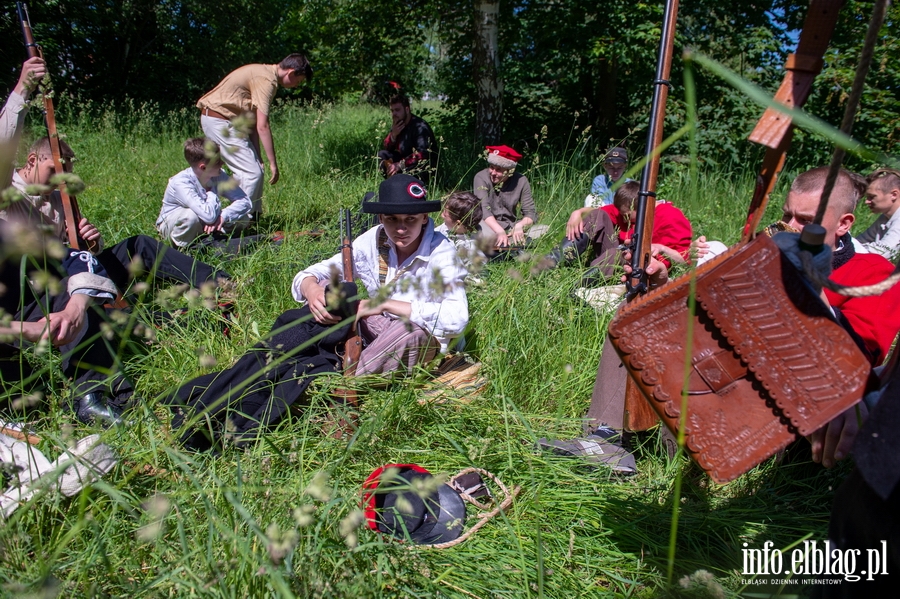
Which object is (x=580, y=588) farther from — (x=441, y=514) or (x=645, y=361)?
(x=645, y=361)

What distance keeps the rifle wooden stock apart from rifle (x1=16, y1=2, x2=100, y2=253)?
5.66ft

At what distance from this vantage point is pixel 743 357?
137cm

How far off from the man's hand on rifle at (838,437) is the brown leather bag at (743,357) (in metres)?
0.25

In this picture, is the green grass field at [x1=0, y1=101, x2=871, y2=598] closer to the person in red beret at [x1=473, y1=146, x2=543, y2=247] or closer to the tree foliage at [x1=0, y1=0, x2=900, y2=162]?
the person in red beret at [x1=473, y1=146, x2=543, y2=247]

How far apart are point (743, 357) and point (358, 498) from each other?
1.14 m

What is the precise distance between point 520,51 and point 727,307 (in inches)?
370

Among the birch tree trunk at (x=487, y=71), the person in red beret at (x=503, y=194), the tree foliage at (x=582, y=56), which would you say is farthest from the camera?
the tree foliage at (x=582, y=56)

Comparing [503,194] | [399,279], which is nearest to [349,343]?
[399,279]

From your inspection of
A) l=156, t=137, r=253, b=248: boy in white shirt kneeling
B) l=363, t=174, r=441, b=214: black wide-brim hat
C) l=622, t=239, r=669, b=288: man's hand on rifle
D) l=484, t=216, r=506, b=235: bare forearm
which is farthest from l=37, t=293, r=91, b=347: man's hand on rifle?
l=484, t=216, r=506, b=235: bare forearm

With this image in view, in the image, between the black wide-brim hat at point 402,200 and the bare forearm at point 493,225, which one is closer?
the black wide-brim hat at point 402,200

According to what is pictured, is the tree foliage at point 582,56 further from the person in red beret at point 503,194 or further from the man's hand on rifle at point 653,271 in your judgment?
the man's hand on rifle at point 653,271

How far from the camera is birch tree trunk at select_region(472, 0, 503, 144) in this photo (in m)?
7.91

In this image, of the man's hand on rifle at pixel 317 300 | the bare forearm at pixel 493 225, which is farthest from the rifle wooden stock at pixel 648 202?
the bare forearm at pixel 493 225

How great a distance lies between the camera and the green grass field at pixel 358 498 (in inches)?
57.3
